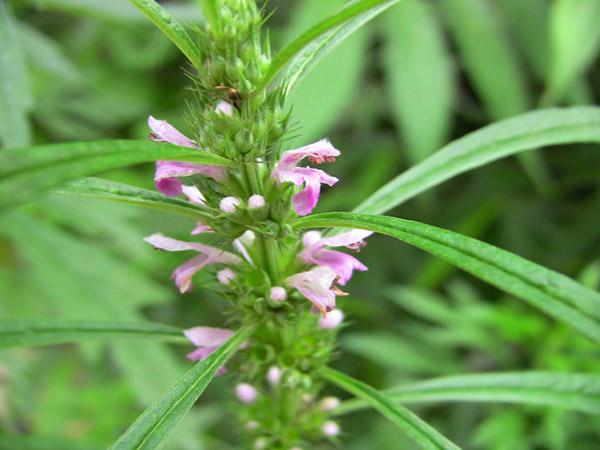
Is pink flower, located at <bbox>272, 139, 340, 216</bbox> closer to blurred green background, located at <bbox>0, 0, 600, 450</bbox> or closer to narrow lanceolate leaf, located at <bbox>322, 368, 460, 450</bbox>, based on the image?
narrow lanceolate leaf, located at <bbox>322, 368, 460, 450</bbox>

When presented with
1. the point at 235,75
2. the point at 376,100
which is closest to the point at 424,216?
the point at 376,100

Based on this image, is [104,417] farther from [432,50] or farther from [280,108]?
[280,108]

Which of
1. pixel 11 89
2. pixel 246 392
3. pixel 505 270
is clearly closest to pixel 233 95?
A: pixel 505 270

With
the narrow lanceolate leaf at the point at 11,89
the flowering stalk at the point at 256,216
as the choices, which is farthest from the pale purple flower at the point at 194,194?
the narrow lanceolate leaf at the point at 11,89

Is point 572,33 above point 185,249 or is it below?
above

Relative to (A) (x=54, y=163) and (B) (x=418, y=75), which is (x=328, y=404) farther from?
(B) (x=418, y=75)
